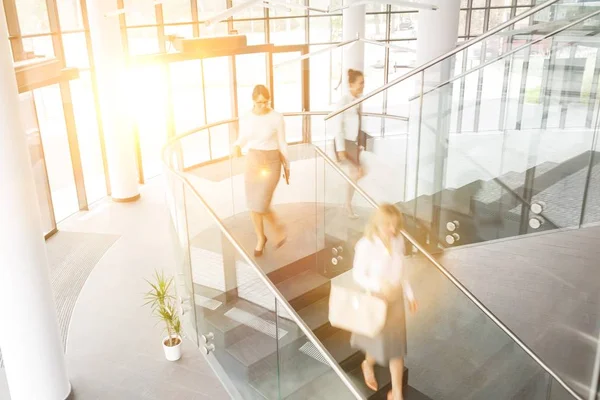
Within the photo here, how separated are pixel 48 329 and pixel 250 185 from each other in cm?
242

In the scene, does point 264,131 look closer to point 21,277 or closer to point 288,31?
point 21,277

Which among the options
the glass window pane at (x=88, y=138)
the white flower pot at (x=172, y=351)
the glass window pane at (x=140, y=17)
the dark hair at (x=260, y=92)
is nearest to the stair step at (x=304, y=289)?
the white flower pot at (x=172, y=351)

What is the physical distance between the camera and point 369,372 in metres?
4.04

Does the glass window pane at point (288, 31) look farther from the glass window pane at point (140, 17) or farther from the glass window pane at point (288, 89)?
the glass window pane at point (288, 89)

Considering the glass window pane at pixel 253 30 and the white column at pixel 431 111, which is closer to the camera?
the white column at pixel 431 111

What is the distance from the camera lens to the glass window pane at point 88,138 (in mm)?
11516

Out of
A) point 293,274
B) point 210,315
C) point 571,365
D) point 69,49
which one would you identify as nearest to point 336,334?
point 210,315

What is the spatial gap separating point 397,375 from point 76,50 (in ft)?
32.3

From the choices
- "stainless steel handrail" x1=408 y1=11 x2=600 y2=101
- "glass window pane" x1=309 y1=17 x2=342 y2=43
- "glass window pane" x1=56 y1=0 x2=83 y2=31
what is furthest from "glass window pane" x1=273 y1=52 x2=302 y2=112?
"stainless steel handrail" x1=408 y1=11 x2=600 y2=101

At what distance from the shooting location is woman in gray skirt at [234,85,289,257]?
5.92 meters

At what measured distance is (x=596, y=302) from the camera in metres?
6.19

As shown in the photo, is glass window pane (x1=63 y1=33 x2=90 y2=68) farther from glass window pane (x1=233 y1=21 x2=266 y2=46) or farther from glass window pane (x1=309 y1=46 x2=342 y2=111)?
glass window pane (x1=309 y1=46 x2=342 y2=111)

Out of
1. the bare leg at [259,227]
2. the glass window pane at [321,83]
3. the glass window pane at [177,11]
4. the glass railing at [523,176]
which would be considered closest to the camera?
the glass railing at [523,176]

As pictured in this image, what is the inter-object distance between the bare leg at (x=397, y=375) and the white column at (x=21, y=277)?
10.00 ft
